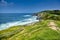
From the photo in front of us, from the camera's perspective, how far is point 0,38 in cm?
3444

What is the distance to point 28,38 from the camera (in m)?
31.2

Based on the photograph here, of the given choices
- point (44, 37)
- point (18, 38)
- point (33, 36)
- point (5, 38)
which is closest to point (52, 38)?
point (44, 37)

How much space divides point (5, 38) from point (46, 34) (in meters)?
9.78

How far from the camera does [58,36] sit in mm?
31922

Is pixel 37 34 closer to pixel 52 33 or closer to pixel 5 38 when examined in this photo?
pixel 52 33

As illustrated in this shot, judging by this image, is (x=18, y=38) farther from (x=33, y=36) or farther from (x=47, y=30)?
(x=47, y=30)

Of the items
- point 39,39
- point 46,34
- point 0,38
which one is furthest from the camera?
point 0,38

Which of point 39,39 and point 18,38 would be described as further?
point 18,38

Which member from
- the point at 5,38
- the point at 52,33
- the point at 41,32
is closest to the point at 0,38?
the point at 5,38

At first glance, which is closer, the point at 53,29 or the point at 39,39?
the point at 39,39

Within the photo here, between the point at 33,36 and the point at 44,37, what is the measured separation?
2.37 meters

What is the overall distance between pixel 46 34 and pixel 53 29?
376cm

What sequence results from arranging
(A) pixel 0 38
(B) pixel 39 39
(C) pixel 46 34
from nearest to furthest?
1. (B) pixel 39 39
2. (C) pixel 46 34
3. (A) pixel 0 38

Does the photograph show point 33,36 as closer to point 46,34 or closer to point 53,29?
point 46,34
